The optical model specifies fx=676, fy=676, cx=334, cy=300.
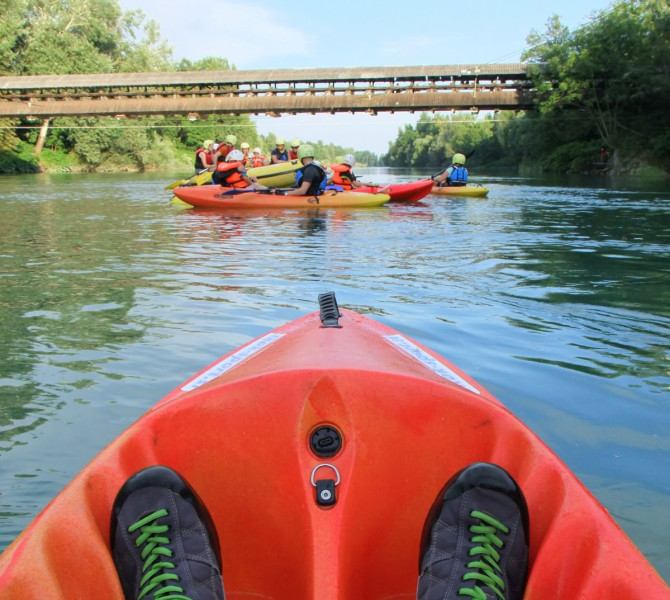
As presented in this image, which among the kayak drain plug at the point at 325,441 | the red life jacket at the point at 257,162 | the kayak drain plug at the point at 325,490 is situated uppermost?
the red life jacket at the point at 257,162

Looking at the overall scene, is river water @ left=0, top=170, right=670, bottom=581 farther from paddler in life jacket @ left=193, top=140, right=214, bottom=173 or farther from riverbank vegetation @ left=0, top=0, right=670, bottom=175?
riverbank vegetation @ left=0, top=0, right=670, bottom=175

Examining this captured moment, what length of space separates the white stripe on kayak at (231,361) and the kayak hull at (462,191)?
12397 millimetres

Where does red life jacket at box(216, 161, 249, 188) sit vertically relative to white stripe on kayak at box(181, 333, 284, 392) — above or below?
above

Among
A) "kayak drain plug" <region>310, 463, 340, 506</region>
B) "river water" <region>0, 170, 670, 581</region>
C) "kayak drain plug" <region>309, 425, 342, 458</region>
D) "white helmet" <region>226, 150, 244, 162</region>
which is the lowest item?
"river water" <region>0, 170, 670, 581</region>

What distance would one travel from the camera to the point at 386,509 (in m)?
1.49

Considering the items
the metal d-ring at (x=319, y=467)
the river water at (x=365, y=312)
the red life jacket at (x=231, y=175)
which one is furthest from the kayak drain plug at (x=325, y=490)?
the red life jacket at (x=231, y=175)

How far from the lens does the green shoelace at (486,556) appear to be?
A: 129cm

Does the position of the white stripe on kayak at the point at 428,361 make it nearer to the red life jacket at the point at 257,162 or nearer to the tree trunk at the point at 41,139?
the red life jacket at the point at 257,162

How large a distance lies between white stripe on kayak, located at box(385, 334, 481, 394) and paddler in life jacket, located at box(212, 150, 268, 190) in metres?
9.55

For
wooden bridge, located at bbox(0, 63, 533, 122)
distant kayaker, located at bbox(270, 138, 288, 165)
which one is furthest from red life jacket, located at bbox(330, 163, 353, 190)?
wooden bridge, located at bbox(0, 63, 533, 122)

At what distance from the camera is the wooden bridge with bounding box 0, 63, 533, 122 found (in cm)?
2661

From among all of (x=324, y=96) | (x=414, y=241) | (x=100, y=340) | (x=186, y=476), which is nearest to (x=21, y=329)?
(x=100, y=340)

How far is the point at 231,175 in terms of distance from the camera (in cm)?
1159

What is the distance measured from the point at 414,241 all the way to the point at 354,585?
6278mm
